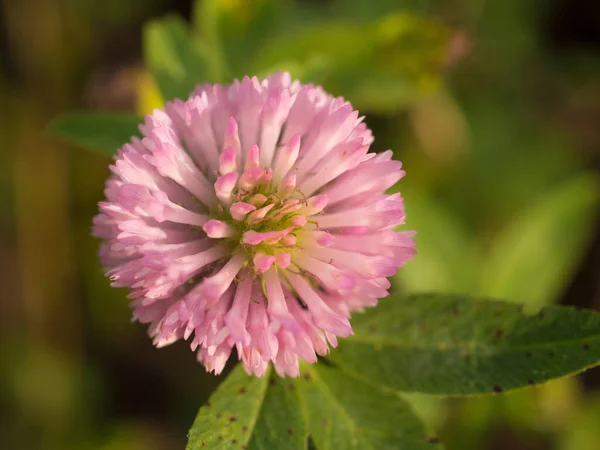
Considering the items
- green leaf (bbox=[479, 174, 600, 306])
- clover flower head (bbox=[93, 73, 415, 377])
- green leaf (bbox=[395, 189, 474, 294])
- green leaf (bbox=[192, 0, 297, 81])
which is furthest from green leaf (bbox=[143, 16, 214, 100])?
green leaf (bbox=[479, 174, 600, 306])

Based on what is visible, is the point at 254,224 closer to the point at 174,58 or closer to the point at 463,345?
the point at 463,345

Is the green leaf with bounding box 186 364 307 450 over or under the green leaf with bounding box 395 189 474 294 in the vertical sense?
under

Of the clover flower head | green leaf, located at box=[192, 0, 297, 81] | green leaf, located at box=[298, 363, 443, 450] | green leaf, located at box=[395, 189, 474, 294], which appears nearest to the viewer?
the clover flower head

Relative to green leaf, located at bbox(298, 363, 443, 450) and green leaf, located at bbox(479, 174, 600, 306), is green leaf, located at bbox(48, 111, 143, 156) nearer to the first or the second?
green leaf, located at bbox(298, 363, 443, 450)

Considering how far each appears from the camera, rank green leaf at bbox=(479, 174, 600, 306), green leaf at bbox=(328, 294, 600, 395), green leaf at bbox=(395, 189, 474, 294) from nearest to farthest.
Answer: green leaf at bbox=(328, 294, 600, 395) < green leaf at bbox=(395, 189, 474, 294) < green leaf at bbox=(479, 174, 600, 306)

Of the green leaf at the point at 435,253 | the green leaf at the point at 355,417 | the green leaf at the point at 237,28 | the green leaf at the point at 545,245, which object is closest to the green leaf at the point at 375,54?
the green leaf at the point at 237,28

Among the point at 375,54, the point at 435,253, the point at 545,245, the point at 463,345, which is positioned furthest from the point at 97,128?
the point at 545,245

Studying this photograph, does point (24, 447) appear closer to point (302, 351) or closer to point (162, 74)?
point (162, 74)

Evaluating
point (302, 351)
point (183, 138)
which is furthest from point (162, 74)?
point (302, 351)
